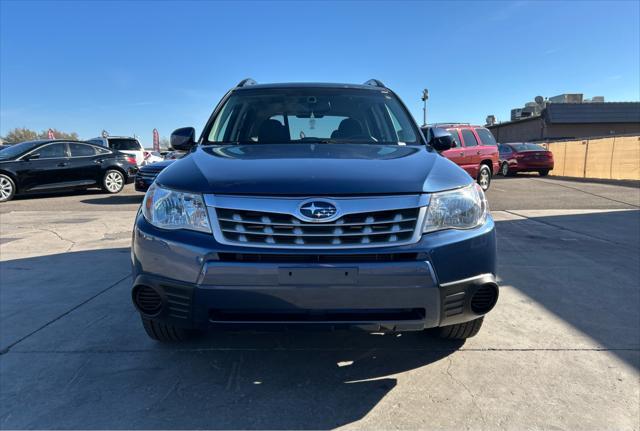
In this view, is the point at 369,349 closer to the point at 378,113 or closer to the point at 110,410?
the point at 110,410

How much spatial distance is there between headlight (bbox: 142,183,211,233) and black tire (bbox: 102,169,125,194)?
11052 mm

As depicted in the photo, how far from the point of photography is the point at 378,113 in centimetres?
365

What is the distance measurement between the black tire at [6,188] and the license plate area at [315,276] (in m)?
11.7

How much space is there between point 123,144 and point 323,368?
1582 centimetres

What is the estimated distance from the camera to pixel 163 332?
107 inches

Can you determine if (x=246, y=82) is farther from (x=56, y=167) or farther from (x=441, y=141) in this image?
(x=56, y=167)

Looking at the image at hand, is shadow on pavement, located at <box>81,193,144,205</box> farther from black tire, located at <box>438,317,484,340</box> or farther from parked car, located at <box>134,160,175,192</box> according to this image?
black tire, located at <box>438,317,484,340</box>

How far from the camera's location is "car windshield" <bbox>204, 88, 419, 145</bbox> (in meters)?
3.33

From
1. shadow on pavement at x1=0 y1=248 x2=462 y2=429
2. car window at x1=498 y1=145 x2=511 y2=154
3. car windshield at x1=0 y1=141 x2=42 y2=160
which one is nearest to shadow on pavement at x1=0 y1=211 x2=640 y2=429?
shadow on pavement at x1=0 y1=248 x2=462 y2=429

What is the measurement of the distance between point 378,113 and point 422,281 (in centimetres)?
198

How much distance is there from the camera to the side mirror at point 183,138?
362 centimetres

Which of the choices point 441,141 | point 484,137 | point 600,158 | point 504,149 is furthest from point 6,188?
point 600,158

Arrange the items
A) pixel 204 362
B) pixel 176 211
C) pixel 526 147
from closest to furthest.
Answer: pixel 176 211 < pixel 204 362 < pixel 526 147

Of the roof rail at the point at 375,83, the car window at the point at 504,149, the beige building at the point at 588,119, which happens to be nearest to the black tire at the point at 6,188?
the roof rail at the point at 375,83
